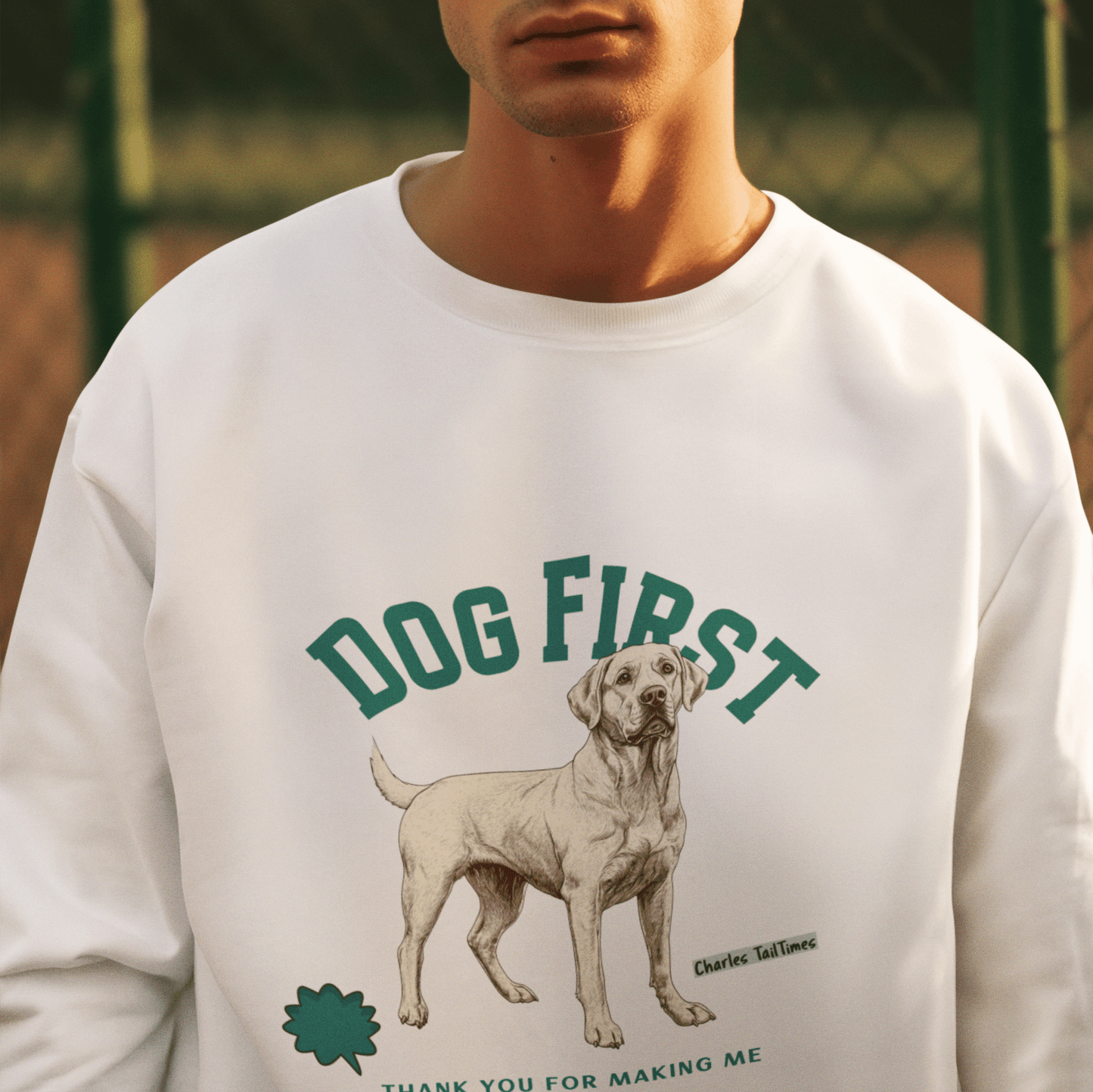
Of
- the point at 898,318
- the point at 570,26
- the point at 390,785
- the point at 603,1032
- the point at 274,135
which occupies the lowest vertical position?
the point at 603,1032

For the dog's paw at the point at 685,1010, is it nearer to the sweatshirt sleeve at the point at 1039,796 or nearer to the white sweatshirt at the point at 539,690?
the white sweatshirt at the point at 539,690

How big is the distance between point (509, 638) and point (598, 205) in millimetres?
219

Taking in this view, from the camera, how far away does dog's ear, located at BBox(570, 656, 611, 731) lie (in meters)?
0.69

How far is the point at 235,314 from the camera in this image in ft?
2.43

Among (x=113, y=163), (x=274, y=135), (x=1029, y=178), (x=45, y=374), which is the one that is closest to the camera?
(x=1029, y=178)

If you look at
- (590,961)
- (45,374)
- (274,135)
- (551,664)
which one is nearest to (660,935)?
(590,961)

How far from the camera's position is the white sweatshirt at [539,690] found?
2.29ft

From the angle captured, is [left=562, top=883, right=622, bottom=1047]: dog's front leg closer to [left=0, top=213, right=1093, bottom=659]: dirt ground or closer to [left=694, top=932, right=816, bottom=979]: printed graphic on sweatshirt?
[left=694, top=932, right=816, bottom=979]: printed graphic on sweatshirt

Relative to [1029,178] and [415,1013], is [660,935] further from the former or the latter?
[1029,178]

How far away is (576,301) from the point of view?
721 mm

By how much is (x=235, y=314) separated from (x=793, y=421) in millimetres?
291

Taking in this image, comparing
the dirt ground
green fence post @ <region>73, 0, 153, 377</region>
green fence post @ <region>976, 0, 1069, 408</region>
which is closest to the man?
green fence post @ <region>976, 0, 1069, 408</region>

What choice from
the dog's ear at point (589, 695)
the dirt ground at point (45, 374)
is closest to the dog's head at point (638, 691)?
the dog's ear at point (589, 695)

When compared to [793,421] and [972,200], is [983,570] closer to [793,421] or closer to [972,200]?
[793,421]
